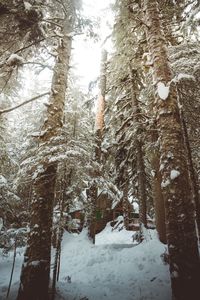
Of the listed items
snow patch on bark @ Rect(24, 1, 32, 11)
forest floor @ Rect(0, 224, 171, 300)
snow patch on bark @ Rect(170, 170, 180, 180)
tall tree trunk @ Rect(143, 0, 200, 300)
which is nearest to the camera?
tall tree trunk @ Rect(143, 0, 200, 300)

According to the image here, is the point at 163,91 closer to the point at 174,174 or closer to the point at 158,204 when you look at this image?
the point at 174,174

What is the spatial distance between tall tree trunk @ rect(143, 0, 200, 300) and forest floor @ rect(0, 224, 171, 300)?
8.51 feet

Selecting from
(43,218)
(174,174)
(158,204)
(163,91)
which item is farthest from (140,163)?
(174,174)

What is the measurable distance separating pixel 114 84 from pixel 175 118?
9.95m

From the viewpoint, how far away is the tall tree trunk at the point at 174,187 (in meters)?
4.27

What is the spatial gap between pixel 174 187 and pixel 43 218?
3549 millimetres

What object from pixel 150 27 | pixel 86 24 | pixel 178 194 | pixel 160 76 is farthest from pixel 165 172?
pixel 86 24

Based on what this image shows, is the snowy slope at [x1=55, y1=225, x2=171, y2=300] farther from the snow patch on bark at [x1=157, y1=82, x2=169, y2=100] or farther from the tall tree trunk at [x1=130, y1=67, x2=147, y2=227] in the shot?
the snow patch on bark at [x1=157, y1=82, x2=169, y2=100]

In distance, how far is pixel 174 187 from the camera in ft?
16.0

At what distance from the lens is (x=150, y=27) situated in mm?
6516

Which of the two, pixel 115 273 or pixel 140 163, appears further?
pixel 140 163

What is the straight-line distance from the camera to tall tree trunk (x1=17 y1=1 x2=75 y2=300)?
6.14 metres

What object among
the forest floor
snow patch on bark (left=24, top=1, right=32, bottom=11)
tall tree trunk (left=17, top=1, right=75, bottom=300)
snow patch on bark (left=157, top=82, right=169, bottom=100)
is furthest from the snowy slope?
snow patch on bark (left=24, top=1, right=32, bottom=11)

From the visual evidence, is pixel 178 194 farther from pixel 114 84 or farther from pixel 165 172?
pixel 114 84
